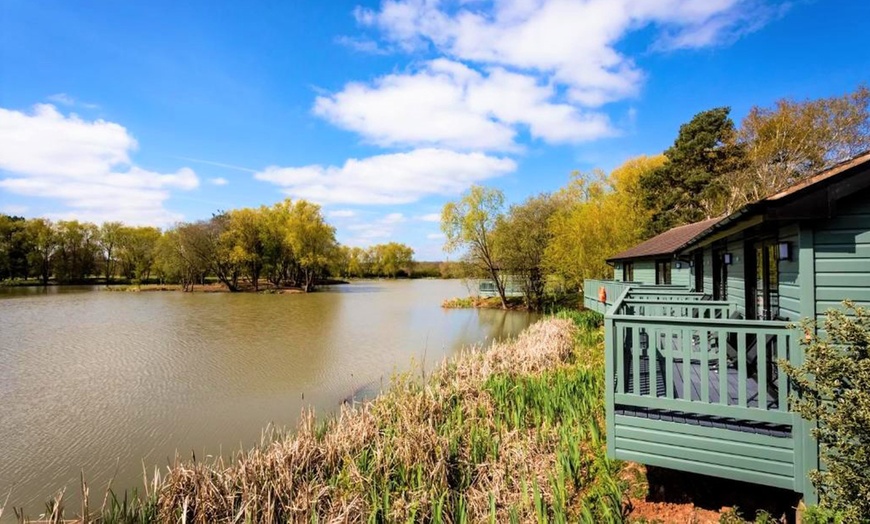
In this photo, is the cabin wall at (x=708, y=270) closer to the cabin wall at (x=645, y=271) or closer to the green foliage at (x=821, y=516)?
the cabin wall at (x=645, y=271)

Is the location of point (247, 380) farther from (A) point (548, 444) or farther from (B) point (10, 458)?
(A) point (548, 444)

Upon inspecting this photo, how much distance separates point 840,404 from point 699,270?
390 inches

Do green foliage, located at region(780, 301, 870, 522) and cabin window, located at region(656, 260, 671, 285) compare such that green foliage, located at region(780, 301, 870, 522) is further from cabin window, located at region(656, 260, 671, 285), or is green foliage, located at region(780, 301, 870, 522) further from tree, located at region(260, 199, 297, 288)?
tree, located at region(260, 199, 297, 288)

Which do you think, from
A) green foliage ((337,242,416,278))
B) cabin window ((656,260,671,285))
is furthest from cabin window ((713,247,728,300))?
green foliage ((337,242,416,278))

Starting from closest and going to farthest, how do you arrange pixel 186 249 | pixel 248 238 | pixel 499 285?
pixel 499 285 → pixel 186 249 → pixel 248 238

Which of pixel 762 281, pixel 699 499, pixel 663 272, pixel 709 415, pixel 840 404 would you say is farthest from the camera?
pixel 663 272

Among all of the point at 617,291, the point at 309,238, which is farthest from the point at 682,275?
the point at 309,238

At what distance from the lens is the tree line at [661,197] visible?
20734mm

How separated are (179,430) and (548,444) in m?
6.68

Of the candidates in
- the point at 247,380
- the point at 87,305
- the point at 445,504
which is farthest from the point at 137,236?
the point at 445,504

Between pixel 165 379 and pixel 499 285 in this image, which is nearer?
pixel 165 379

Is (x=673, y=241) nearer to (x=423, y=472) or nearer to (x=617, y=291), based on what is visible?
(x=617, y=291)

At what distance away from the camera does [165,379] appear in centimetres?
1132

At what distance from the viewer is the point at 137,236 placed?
56.2 m
